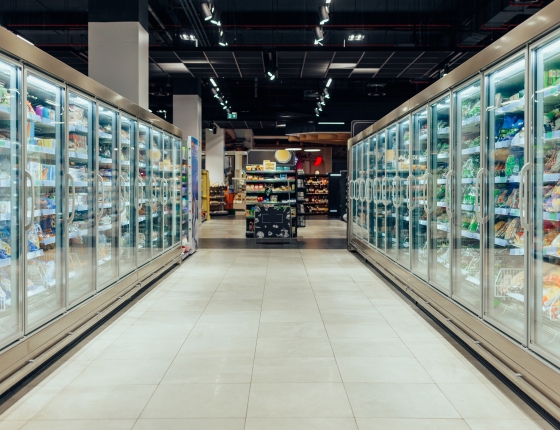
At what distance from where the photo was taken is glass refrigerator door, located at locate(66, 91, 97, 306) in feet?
15.5

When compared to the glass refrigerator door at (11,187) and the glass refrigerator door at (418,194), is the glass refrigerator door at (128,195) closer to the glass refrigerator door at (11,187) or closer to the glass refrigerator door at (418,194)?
the glass refrigerator door at (11,187)

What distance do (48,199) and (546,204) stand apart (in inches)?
140

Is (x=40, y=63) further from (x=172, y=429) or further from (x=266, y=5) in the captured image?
(x=266, y=5)

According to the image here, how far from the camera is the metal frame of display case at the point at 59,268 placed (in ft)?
10.8

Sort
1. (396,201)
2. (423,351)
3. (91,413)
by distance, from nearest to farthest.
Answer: (91,413) → (423,351) → (396,201)

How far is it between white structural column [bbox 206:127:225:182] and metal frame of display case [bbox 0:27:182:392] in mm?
18786

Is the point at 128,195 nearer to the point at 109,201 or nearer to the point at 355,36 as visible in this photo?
the point at 109,201

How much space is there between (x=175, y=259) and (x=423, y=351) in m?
5.49

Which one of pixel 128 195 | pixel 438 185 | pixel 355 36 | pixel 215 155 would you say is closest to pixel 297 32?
pixel 355 36

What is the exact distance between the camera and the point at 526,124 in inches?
127

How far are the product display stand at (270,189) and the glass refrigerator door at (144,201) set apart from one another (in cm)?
658

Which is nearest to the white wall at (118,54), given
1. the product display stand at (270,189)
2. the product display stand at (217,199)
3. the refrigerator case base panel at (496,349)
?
the refrigerator case base panel at (496,349)

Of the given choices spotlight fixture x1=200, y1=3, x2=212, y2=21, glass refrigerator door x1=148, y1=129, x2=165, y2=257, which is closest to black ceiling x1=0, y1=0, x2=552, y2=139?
spotlight fixture x1=200, y1=3, x2=212, y2=21

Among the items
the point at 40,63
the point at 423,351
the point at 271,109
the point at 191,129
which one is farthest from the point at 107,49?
the point at 271,109
